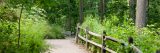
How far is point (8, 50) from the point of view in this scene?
11469 millimetres

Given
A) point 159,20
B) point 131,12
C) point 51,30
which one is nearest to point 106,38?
point 51,30

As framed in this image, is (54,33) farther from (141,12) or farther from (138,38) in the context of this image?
(138,38)

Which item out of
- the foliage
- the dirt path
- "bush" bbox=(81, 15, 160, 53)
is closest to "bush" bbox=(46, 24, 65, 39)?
the dirt path

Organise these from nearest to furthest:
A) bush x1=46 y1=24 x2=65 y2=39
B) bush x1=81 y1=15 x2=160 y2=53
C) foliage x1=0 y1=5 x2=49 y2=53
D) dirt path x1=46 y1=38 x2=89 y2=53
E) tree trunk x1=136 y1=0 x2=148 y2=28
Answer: bush x1=81 y1=15 x2=160 y2=53
foliage x1=0 y1=5 x2=49 y2=53
dirt path x1=46 y1=38 x2=89 y2=53
tree trunk x1=136 y1=0 x2=148 y2=28
bush x1=46 y1=24 x2=65 y2=39

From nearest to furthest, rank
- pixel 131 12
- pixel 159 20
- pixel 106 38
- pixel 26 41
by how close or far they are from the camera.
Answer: pixel 26 41
pixel 106 38
pixel 131 12
pixel 159 20

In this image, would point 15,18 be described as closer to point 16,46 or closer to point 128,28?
point 16,46

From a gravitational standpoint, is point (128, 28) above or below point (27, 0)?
below

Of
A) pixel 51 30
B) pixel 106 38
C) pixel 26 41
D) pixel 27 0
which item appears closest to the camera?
pixel 27 0

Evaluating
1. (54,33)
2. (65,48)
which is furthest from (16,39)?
(54,33)

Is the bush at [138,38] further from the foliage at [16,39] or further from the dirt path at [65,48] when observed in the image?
the foliage at [16,39]

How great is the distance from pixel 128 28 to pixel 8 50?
163 inches

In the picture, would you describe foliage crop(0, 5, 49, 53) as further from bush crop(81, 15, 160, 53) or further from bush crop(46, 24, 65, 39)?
bush crop(46, 24, 65, 39)

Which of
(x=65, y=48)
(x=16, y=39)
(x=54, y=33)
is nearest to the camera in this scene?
(x=16, y=39)

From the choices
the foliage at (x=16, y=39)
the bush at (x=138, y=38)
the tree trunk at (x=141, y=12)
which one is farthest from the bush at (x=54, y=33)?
the foliage at (x=16, y=39)
